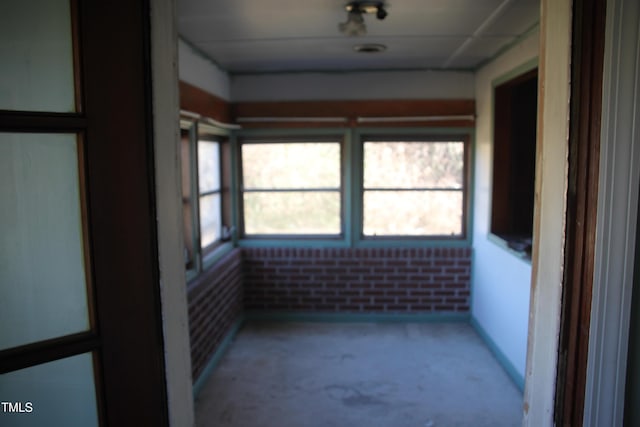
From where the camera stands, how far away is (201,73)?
3.73m

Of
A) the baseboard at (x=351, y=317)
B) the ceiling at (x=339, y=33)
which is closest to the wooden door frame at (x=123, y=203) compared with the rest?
the ceiling at (x=339, y=33)

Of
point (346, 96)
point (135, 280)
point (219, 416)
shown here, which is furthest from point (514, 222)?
point (135, 280)

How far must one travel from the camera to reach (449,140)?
465 cm

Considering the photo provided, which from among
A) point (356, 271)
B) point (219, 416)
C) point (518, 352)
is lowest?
point (219, 416)

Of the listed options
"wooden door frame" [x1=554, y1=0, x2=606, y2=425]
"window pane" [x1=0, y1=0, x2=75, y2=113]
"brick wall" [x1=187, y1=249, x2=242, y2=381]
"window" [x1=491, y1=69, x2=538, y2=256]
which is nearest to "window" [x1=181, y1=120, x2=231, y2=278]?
"brick wall" [x1=187, y1=249, x2=242, y2=381]

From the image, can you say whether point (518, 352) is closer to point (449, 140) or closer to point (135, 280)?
point (449, 140)

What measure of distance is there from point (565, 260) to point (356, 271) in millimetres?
3682

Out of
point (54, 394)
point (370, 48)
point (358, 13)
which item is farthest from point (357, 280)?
point (54, 394)

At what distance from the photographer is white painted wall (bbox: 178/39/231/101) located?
3285 mm

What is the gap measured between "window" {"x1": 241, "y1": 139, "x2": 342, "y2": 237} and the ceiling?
0.80 metres

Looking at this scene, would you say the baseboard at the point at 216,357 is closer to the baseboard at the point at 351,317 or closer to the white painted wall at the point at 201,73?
the baseboard at the point at 351,317

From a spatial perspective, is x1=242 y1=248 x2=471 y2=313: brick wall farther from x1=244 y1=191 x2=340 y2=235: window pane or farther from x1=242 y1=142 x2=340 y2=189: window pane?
x1=242 y1=142 x2=340 y2=189: window pane

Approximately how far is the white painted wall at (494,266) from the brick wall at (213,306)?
236 centimetres

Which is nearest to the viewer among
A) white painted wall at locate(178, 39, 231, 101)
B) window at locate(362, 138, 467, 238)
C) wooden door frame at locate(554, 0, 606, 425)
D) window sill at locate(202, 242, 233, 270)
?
wooden door frame at locate(554, 0, 606, 425)
